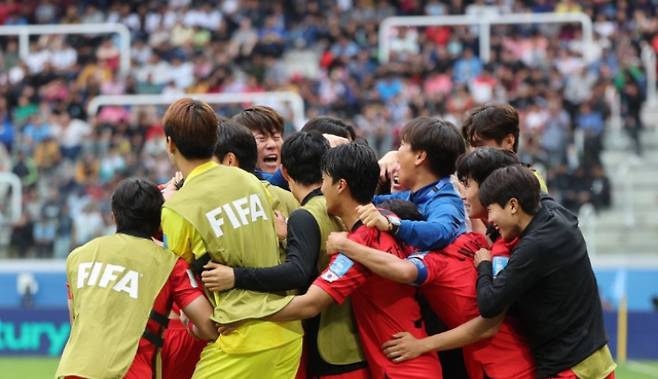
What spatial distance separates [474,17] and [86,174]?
25.0ft

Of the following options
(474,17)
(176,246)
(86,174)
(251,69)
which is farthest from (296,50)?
(176,246)

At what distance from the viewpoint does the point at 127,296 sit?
5504mm

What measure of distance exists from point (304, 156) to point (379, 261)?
0.72m

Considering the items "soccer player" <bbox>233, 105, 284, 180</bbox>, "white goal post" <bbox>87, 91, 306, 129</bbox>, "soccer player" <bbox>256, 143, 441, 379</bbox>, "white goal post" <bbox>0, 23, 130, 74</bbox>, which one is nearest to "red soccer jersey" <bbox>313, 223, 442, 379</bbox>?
"soccer player" <bbox>256, 143, 441, 379</bbox>

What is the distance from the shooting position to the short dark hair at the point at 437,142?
589cm

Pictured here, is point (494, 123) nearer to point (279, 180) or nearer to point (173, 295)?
point (279, 180)

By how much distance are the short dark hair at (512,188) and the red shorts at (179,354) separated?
1722mm

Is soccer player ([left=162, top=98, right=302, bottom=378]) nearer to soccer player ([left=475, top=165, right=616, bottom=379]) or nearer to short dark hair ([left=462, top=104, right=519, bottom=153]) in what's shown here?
soccer player ([left=475, top=165, right=616, bottom=379])

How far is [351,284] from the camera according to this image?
5.45 m

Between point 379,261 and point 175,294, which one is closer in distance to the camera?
point 379,261

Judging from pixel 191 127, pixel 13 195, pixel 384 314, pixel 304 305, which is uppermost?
pixel 191 127

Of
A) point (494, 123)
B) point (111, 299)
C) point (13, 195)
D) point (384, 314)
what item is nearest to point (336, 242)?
point (384, 314)

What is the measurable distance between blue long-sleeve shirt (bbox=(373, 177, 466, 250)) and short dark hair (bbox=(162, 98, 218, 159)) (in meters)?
0.98

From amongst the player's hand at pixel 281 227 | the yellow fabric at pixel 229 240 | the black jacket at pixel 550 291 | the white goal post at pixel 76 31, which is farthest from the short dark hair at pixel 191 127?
the white goal post at pixel 76 31
